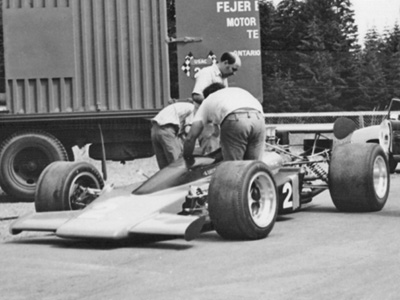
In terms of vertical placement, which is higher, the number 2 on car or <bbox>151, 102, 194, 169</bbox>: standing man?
<bbox>151, 102, 194, 169</bbox>: standing man

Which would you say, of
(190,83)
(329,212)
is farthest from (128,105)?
(329,212)

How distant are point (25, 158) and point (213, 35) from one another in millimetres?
3457

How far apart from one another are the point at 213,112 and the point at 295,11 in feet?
141

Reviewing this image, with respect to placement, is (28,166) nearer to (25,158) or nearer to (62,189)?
(25,158)

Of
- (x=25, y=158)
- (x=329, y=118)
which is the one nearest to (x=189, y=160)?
(x=25, y=158)

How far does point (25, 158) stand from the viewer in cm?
1313

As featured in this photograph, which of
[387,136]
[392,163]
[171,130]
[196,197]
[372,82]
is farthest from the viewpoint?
[372,82]

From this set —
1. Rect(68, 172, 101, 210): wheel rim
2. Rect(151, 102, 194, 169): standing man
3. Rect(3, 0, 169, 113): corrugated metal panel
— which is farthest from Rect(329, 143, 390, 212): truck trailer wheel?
Rect(3, 0, 169, 113): corrugated metal panel

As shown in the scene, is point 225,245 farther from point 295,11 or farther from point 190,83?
point 295,11

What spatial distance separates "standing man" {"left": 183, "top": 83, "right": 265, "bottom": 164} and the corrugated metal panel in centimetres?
487

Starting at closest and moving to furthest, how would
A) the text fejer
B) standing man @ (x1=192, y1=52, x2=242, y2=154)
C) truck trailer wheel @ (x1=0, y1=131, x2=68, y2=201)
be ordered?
standing man @ (x1=192, y1=52, x2=242, y2=154) → truck trailer wheel @ (x1=0, y1=131, x2=68, y2=201) → the text fejer

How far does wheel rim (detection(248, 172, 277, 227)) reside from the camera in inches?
299

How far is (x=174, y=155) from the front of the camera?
10.5 metres

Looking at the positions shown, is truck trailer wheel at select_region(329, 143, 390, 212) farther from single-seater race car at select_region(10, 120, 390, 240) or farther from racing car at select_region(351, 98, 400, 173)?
racing car at select_region(351, 98, 400, 173)
